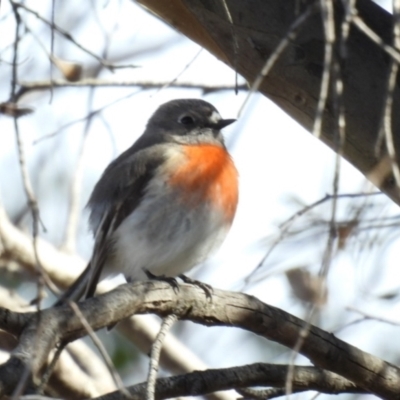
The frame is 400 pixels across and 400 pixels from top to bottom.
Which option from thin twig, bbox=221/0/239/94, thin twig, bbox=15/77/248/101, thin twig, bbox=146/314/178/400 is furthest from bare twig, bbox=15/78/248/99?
thin twig, bbox=146/314/178/400

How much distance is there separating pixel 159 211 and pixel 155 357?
2.31m

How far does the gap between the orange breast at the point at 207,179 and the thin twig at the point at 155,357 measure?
1764 mm

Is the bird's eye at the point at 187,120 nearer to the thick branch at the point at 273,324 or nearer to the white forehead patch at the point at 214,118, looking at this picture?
the white forehead patch at the point at 214,118

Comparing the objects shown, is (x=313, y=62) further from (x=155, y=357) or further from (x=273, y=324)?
(x=155, y=357)

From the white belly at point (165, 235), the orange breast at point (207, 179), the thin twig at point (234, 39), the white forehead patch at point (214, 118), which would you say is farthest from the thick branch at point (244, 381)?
the white forehead patch at point (214, 118)

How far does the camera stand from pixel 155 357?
346 cm

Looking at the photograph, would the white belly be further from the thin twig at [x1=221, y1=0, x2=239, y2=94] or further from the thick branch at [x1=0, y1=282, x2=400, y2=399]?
the thin twig at [x1=221, y1=0, x2=239, y2=94]

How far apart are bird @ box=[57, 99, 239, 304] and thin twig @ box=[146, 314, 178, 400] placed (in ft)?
5.23

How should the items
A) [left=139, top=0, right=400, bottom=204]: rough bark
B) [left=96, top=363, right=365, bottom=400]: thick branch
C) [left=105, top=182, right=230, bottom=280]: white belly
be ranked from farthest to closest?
[left=105, top=182, right=230, bottom=280]: white belly → [left=139, top=0, right=400, bottom=204]: rough bark → [left=96, top=363, right=365, bottom=400]: thick branch

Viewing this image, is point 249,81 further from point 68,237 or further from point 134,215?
point 68,237

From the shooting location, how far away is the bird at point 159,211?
568 centimetres

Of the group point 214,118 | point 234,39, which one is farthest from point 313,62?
point 214,118

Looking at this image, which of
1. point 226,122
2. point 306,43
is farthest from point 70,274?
point 306,43

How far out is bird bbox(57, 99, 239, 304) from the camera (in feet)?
18.6
